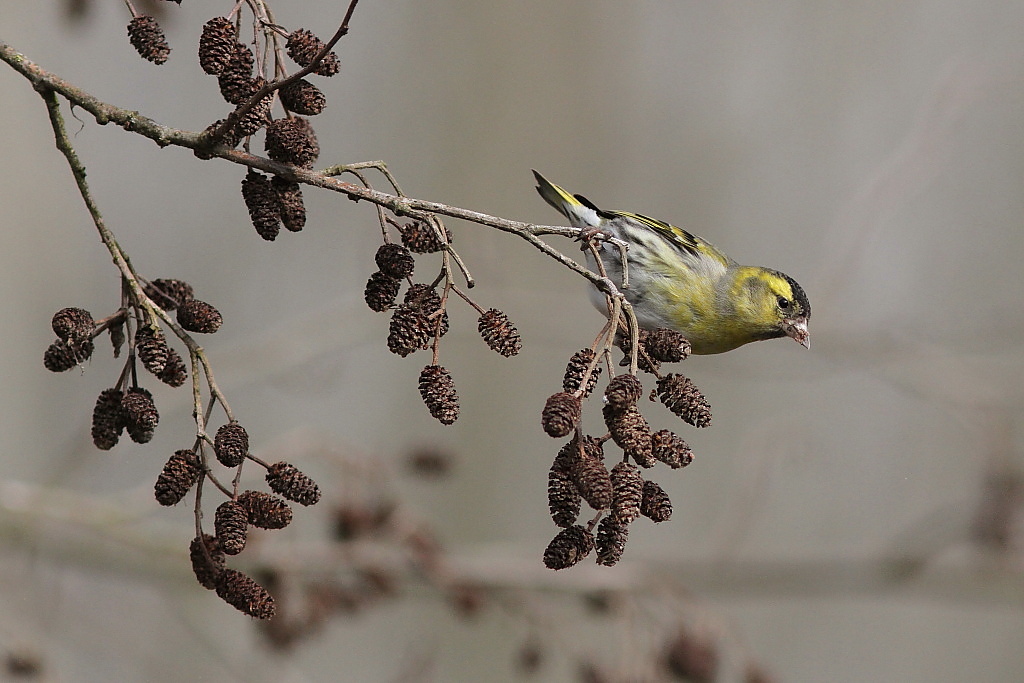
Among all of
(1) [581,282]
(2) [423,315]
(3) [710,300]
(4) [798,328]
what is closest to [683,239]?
(3) [710,300]

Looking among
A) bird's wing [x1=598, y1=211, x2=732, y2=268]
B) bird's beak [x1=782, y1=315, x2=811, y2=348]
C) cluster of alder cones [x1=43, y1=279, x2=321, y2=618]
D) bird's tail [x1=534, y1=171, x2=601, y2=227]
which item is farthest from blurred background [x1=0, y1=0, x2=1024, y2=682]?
cluster of alder cones [x1=43, y1=279, x2=321, y2=618]

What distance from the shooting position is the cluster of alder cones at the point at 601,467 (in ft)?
3.65

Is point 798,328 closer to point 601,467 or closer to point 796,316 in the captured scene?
point 796,316

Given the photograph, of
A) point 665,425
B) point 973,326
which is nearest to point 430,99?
point 665,425

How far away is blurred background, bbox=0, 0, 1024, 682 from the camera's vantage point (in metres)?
4.44

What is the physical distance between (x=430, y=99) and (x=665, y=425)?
259cm

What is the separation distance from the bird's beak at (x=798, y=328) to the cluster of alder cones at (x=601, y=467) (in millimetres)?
1367

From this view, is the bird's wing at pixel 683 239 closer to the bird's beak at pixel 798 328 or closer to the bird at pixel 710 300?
the bird at pixel 710 300

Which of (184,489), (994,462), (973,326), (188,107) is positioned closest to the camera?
(184,489)

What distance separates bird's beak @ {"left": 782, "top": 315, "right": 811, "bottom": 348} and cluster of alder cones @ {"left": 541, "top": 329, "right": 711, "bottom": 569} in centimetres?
137

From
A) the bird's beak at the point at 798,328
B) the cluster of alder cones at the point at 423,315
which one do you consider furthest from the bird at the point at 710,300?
the cluster of alder cones at the point at 423,315

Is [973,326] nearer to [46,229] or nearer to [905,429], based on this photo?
[905,429]

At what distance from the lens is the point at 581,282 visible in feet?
19.3

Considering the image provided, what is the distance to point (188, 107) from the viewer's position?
4.85 m
